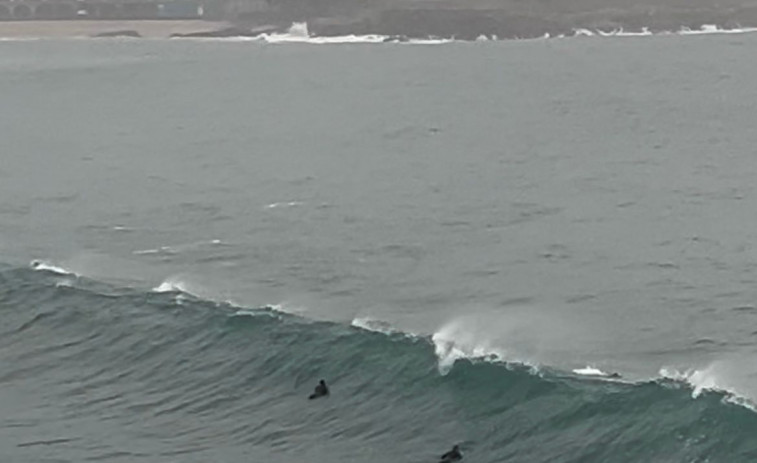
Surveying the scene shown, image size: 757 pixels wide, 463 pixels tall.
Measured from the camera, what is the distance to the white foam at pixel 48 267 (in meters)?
50.4

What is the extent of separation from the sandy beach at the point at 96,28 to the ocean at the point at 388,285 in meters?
74.7

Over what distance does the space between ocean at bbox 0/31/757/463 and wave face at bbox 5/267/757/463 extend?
0.28 ft

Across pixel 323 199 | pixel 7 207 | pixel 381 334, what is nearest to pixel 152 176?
pixel 7 207

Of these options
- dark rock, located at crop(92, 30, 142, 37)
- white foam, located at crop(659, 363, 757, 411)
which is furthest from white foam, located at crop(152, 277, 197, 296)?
dark rock, located at crop(92, 30, 142, 37)

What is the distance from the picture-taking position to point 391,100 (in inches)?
3848

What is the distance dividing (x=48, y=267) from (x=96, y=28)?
408 ft

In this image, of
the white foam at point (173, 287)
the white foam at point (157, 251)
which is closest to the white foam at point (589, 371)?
the white foam at point (173, 287)

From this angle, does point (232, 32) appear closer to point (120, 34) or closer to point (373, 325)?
point (120, 34)

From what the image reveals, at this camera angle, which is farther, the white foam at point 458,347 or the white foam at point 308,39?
the white foam at point 308,39

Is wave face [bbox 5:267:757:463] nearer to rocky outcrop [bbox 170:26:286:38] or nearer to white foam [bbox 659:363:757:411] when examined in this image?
white foam [bbox 659:363:757:411]

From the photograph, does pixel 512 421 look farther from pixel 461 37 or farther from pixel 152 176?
pixel 461 37

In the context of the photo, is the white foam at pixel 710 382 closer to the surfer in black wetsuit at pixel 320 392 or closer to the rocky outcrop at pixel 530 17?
the surfer in black wetsuit at pixel 320 392

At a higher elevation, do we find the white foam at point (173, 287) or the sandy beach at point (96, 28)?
the white foam at point (173, 287)

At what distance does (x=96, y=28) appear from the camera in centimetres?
17162
